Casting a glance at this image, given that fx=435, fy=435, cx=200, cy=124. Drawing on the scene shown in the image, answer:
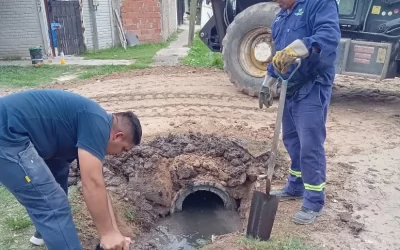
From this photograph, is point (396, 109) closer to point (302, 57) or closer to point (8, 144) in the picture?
point (302, 57)

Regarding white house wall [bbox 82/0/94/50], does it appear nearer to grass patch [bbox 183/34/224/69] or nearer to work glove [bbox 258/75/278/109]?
grass patch [bbox 183/34/224/69]

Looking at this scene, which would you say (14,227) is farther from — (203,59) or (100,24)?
(100,24)

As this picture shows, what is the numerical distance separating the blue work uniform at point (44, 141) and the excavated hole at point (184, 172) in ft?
6.82

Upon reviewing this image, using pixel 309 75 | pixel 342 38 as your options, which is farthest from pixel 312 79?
pixel 342 38

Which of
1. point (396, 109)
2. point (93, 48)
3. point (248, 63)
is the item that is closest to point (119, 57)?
point (93, 48)

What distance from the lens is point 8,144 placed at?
2.45 meters

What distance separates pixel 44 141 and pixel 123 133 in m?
0.48

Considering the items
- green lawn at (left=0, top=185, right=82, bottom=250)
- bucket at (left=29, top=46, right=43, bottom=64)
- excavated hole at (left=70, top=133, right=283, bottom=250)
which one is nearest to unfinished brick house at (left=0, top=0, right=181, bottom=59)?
bucket at (left=29, top=46, right=43, bottom=64)

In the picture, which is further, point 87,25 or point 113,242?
point 87,25

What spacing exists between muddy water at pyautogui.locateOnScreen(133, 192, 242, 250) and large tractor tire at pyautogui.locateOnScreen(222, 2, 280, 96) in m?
2.52

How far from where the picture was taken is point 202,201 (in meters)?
5.41

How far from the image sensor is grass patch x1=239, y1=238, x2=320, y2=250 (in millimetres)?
3227

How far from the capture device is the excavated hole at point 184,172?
4.79m

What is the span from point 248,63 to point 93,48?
7.51m
